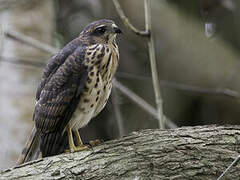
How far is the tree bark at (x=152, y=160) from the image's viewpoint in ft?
13.1

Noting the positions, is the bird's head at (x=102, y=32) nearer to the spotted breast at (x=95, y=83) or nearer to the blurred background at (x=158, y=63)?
the spotted breast at (x=95, y=83)

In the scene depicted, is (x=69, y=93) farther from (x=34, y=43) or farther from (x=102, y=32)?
(x=34, y=43)

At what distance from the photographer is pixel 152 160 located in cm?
407

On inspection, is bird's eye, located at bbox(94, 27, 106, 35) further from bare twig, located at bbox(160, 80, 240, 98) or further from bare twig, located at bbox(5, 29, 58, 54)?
bare twig, located at bbox(160, 80, 240, 98)

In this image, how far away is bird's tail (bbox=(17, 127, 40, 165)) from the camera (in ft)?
15.6

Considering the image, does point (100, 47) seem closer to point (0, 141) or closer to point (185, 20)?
point (185, 20)

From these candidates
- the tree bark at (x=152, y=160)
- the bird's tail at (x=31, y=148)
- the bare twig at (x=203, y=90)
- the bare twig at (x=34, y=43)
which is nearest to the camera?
the tree bark at (x=152, y=160)

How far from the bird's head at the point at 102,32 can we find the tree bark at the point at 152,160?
1.12m

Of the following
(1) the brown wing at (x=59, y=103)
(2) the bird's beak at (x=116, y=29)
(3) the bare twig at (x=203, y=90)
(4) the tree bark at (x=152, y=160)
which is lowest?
(4) the tree bark at (x=152, y=160)

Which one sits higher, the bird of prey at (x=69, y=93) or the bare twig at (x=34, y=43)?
the bare twig at (x=34, y=43)

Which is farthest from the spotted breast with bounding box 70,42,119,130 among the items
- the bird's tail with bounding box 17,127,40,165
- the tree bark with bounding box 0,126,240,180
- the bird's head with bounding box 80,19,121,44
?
the tree bark with bounding box 0,126,240,180

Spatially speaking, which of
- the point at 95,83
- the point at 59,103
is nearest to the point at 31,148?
the point at 59,103

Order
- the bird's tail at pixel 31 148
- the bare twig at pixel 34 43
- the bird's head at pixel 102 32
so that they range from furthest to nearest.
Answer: the bare twig at pixel 34 43, the bird's head at pixel 102 32, the bird's tail at pixel 31 148

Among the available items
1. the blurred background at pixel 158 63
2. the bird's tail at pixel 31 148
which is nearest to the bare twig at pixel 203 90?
the blurred background at pixel 158 63
